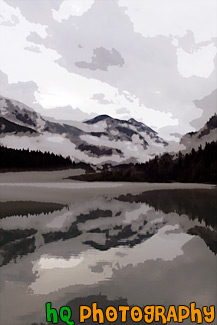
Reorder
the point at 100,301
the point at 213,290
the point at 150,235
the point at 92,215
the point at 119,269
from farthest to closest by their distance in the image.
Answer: the point at 92,215, the point at 150,235, the point at 119,269, the point at 213,290, the point at 100,301

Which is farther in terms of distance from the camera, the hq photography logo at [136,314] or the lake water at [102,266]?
the lake water at [102,266]

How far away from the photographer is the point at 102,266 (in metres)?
19.7

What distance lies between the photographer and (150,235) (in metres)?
30.0

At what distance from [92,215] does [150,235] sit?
15.1m

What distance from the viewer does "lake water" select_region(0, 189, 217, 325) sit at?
14617 mm

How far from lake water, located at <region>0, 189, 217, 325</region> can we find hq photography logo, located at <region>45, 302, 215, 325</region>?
0.35 meters

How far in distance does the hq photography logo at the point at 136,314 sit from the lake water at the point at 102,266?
1.14ft

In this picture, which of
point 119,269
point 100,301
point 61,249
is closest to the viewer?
point 100,301

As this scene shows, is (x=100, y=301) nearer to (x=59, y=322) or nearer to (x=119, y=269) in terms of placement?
(x=59, y=322)

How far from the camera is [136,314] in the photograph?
13234mm

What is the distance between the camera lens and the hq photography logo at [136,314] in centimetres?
1262

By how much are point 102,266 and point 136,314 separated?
21.8ft

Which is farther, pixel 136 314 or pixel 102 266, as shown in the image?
pixel 102 266

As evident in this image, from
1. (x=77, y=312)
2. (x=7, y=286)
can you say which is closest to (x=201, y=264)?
(x=77, y=312)
